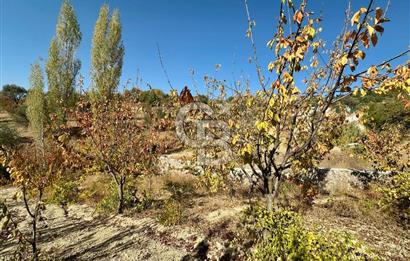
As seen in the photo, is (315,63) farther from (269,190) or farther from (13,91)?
(13,91)

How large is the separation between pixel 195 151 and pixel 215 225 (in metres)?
2.45

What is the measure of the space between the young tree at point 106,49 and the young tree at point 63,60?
5.26 feet

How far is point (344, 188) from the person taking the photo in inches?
360

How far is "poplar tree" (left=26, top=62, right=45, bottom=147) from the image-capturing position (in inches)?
697

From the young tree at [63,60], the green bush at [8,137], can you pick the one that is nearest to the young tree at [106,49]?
the young tree at [63,60]

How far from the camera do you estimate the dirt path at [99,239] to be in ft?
17.9

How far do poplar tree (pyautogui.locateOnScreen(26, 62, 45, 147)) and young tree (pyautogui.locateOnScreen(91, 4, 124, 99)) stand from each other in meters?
3.81

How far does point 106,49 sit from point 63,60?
11.4ft

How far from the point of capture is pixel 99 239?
6.20 metres

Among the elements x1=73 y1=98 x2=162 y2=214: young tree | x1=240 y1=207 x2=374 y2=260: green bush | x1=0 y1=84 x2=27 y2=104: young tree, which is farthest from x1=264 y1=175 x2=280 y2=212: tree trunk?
x1=0 y1=84 x2=27 y2=104: young tree

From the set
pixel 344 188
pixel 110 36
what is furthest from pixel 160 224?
pixel 110 36

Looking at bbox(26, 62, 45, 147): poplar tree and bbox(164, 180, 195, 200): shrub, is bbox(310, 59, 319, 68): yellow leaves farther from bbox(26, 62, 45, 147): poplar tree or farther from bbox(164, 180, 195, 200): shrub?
bbox(26, 62, 45, 147): poplar tree

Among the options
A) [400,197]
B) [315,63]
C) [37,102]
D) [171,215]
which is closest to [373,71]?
[315,63]

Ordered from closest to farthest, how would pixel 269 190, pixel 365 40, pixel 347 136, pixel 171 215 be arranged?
pixel 365 40 → pixel 269 190 → pixel 171 215 → pixel 347 136
